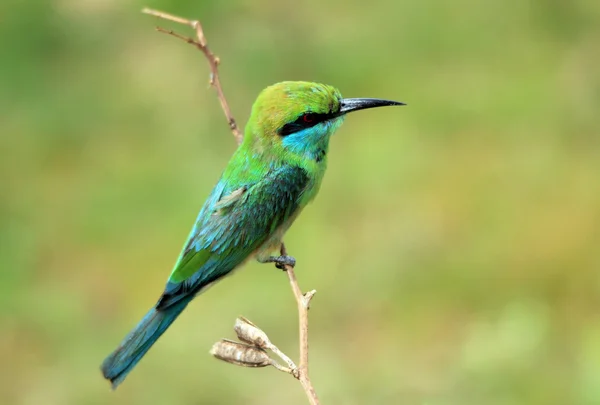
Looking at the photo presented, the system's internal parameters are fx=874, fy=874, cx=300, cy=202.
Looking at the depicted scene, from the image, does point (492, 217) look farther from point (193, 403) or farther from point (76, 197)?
point (76, 197)

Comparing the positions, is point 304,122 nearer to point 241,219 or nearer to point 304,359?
point 241,219

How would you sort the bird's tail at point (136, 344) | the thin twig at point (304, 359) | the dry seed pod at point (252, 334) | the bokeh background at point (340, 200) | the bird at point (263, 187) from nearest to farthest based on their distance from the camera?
the thin twig at point (304, 359), the dry seed pod at point (252, 334), the bird's tail at point (136, 344), the bird at point (263, 187), the bokeh background at point (340, 200)

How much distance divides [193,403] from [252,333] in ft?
6.46

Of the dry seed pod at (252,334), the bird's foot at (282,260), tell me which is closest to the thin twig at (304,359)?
the dry seed pod at (252,334)

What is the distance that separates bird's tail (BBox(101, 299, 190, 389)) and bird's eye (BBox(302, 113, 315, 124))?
0.68 metres

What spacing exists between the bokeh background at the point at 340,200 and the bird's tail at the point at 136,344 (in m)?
1.02

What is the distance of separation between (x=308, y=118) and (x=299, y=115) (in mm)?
30

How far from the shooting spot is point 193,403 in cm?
369

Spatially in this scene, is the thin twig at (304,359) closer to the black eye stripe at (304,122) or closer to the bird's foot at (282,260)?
the bird's foot at (282,260)

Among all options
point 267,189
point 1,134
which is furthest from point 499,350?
point 1,134

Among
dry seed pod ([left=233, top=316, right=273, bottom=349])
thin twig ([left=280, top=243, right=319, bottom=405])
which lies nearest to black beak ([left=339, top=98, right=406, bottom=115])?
thin twig ([left=280, top=243, right=319, bottom=405])

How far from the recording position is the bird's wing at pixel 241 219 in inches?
111

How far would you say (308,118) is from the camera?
2768mm

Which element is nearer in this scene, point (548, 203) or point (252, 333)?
point (252, 333)
